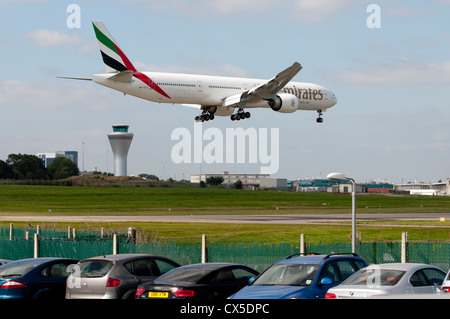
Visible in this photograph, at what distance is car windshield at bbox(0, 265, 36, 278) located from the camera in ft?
62.6

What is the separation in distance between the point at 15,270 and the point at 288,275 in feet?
25.3

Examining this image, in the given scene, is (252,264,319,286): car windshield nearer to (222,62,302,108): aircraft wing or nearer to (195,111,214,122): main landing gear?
(222,62,302,108): aircraft wing

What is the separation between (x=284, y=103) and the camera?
69.8 m

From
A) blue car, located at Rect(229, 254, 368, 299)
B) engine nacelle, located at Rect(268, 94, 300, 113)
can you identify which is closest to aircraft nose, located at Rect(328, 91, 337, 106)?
engine nacelle, located at Rect(268, 94, 300, 113)

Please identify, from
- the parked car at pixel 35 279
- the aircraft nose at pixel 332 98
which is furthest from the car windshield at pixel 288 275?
the aircraft nose at pixel 332 98

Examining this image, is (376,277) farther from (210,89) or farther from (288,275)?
(210,89)

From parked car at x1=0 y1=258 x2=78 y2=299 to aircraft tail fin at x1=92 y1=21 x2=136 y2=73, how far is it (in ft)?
161

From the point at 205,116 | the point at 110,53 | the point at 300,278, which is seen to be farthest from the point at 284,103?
the point at 300,278

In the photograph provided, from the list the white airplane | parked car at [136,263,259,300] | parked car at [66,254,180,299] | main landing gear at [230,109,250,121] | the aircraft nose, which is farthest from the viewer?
the aircraft nose

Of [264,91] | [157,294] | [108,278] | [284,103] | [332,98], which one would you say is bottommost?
[157,294]

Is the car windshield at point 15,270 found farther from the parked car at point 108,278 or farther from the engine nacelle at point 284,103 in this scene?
the engine nacelle at point 284,103
